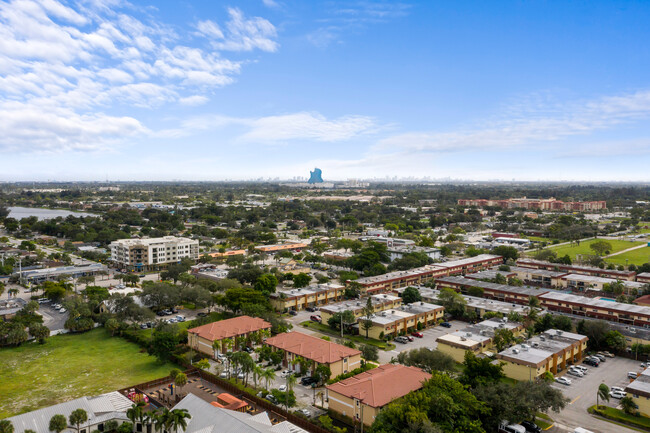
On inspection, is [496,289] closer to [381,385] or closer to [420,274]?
[420,274]

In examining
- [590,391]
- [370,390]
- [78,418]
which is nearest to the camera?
[78,418]

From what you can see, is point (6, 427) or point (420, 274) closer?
point (6, 427)

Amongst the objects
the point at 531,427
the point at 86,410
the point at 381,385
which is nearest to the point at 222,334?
the point at 86,410

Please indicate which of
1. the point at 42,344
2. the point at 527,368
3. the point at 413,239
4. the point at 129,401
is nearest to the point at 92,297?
the point at 42,344

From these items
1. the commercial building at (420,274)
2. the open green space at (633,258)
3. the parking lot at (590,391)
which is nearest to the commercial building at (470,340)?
the parking lot at (590,391)

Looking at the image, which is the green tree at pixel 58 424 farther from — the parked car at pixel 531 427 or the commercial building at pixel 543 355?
the commercial building at pixel 543 355

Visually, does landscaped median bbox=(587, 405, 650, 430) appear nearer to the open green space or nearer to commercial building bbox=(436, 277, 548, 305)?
commercial building bbox=(436, 277, 548, 305)

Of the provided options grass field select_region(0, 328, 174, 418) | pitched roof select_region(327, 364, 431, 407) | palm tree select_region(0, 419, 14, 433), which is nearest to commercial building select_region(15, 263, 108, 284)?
grass field select_region(0, 328, 174, 418)

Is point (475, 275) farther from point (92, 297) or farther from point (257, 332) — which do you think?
point (92, 297)

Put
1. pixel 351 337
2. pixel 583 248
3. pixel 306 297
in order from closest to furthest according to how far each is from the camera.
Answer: pixel 351 337
pixel 306 297
pixel 583 248
